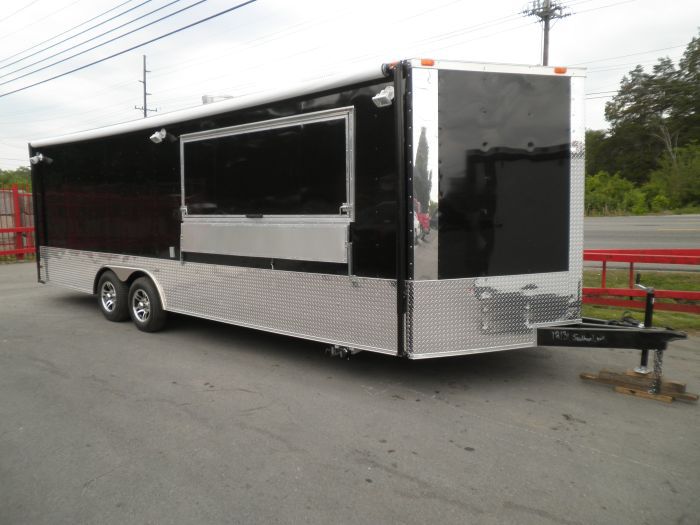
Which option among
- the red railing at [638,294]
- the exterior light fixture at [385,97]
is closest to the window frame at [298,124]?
the exterior light fixture at [385,97]

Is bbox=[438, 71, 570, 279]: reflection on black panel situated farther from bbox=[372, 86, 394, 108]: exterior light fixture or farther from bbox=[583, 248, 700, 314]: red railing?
bbox=[583, 248, 700, 314]: red railing

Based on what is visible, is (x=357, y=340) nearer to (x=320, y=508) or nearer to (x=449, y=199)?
(x=449, y=199)

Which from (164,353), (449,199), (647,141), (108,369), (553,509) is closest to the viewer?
(553,509)

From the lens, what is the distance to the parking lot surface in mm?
3098

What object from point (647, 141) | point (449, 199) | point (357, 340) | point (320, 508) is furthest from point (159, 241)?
point (647, 141)

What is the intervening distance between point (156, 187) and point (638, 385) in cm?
593

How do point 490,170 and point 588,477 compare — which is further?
point 490,170

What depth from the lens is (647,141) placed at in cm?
6194

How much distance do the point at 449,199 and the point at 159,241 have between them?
4.10 meters

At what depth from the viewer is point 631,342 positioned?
452cm

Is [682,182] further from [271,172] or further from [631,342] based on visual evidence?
[271,172]

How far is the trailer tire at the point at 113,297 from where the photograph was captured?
25.1 feet

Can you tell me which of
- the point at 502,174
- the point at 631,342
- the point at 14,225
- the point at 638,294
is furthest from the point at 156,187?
the point at 14,225

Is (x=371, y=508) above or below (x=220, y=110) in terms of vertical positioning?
below
